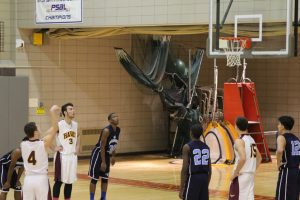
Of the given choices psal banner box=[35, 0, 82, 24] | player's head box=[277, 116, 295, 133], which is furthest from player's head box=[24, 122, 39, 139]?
psal banner box=[35, 0, 82, 24]

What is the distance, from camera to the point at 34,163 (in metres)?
9.41

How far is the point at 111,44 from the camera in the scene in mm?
19297

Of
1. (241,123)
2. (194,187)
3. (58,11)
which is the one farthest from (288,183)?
(58,11)

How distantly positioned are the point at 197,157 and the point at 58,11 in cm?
813

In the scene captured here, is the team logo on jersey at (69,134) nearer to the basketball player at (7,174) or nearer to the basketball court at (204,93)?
the basketball player at (7,174)

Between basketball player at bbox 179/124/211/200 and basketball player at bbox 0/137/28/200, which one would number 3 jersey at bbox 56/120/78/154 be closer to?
basketball player at bbox 0/137/28/200

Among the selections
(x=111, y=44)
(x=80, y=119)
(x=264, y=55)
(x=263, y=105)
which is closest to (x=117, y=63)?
(x=111, y=44)

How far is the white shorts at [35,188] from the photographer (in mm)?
9414

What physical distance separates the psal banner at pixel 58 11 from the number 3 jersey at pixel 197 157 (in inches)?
297

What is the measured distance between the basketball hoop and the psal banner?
183 inches

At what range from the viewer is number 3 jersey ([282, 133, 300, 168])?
1009 cm

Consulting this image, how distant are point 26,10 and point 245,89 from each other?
588 cm

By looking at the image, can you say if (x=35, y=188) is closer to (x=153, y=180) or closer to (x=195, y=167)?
(x=195, y=167)

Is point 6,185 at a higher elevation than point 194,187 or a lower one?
lower
